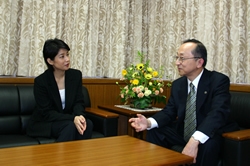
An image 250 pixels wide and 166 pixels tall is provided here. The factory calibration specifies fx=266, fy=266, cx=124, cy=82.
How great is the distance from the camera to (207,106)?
2.07 meters

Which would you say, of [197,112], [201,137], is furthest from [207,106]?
[201,137]

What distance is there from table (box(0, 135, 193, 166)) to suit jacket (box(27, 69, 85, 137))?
0.72 metres

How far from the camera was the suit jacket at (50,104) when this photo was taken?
93.0 inches

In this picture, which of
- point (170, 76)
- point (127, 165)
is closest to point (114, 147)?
point (127, 165)

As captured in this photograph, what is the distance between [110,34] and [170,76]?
0.97 m

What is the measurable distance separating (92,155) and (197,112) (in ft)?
3.18

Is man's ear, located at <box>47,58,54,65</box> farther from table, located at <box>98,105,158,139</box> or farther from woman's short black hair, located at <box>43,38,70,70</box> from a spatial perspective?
table, located at <box>98,105,158,139</box>

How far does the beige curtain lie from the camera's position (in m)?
2.79

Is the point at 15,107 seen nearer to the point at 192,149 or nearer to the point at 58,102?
the point at 58,102

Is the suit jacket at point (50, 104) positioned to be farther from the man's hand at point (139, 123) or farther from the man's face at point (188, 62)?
the man's face at point (188, 62)

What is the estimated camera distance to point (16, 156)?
4.69 ft

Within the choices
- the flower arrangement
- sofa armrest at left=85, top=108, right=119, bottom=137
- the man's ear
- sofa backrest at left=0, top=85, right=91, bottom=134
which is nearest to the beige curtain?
sofa backrest at left=0, top=85, right=91, bottom=134

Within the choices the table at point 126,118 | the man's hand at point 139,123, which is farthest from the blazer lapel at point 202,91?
the table at point 126,118

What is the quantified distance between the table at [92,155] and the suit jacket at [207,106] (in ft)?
1.48
